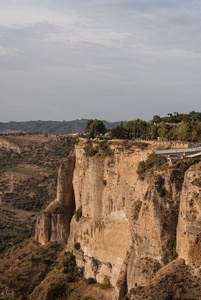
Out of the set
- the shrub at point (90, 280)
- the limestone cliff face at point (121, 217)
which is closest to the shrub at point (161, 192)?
the limestone cliff face at point (121, 217)

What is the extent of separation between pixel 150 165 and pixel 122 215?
6.85 metres

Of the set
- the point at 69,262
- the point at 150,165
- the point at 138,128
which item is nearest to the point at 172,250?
the point at 150,165

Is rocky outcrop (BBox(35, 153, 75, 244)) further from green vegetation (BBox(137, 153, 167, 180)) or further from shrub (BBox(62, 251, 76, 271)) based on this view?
green vegetation (BBox(137, 153, 167, 180))

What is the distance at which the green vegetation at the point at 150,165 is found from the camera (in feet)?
99.1

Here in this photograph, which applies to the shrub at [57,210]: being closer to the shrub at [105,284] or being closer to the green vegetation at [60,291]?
Result: the green vegetation at [60,291]

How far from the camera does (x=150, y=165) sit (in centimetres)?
3158

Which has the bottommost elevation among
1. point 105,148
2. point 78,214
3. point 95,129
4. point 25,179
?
point 25,179

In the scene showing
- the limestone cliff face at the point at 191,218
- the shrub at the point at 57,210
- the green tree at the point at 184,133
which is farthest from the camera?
the shrub at the point at 57,210

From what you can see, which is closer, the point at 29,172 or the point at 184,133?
the point at 184,133

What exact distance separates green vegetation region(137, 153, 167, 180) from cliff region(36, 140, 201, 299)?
86 cm

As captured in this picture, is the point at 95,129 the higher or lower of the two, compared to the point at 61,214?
higher

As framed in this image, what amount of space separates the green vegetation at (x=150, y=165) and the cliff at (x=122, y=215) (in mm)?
858

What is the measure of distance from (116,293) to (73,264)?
983cm

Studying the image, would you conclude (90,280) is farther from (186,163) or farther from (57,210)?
A: (186,163)
